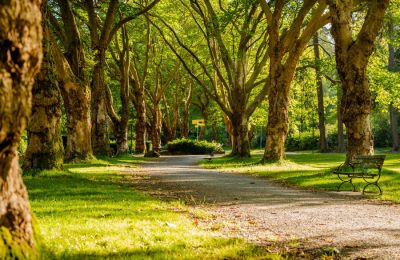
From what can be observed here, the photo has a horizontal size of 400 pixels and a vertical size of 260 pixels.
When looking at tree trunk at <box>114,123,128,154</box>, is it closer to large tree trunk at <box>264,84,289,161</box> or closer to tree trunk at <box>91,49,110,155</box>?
tree trunk at <box>91,49,110,155</box>

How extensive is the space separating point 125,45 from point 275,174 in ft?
57.7

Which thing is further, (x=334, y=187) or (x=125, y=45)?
(x=125, y=45)

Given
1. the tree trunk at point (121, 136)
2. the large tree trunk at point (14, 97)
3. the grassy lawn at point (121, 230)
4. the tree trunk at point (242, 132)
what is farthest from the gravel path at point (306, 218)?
the tree trunk at point (121, 136)

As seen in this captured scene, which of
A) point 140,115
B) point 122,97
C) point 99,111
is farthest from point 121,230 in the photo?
point 140,115

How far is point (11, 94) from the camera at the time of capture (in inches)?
130

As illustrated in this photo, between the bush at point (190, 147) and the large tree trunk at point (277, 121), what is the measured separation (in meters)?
21.6

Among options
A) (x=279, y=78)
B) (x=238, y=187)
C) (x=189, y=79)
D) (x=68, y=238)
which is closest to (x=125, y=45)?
(x=279, y=78)

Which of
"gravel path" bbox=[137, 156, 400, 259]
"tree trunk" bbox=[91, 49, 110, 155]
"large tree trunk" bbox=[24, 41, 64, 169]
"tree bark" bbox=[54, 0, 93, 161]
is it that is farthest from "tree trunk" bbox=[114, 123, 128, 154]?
"gravel path" bbox=[137, 156, 400, 259]

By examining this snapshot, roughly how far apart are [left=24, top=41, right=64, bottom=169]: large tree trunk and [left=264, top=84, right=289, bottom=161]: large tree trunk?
34.5 feet

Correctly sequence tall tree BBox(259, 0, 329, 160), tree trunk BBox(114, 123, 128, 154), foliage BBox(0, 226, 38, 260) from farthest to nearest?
1. tree trunk BBox(114, 123, 128, 154)
2. tall tree BBox(259, 0, 329, 160)
3. foliage BBox(0, 226, 38, 260)

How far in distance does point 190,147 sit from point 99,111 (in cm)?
1970

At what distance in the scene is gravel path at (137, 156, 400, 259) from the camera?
6.14 meters

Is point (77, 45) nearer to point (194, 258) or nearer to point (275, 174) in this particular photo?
point (275, 174)

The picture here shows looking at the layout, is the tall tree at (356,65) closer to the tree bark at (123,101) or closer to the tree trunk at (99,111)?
the tree trunk at (99,111)
